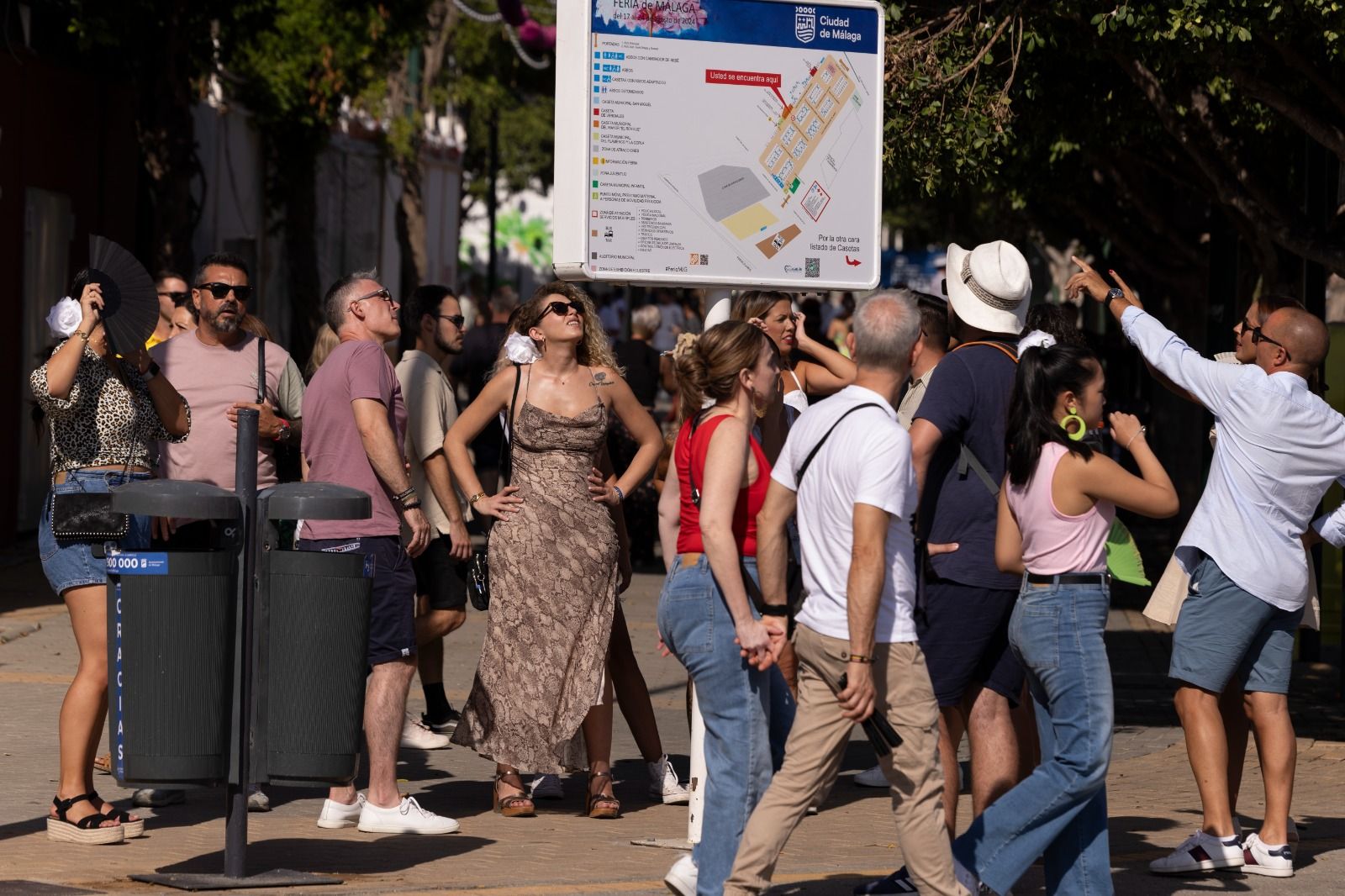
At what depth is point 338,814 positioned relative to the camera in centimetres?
744

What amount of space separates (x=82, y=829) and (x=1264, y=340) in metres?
4.31

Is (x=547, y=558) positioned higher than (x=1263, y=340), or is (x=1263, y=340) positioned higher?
(x=1263, y=340)

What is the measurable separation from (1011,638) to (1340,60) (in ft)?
18.4

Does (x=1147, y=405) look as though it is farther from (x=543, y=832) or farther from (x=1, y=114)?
(x=543, y=832)

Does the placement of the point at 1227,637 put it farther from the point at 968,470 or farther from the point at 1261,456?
the point at 968,470

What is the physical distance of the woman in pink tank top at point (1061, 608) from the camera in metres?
5.88

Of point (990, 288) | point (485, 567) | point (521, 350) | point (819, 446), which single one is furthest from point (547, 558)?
point (819, 446)

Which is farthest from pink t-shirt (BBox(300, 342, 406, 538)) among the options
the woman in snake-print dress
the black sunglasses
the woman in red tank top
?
the black sunglasses

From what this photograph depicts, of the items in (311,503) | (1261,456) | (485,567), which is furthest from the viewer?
(485,567)

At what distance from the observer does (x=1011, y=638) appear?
6.07m

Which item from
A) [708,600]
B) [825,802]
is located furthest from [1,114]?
[708,600]

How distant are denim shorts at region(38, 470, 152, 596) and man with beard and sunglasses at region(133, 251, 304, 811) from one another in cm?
67

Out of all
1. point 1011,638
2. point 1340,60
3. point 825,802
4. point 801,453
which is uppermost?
point 1340,60

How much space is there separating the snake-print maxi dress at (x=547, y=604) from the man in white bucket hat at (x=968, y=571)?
165 centimetres
